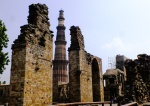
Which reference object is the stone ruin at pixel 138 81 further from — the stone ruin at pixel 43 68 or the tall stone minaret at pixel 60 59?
the tall stone minaret at pixel 60 59

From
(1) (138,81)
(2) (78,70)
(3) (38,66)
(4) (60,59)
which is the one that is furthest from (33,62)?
(4) (60,59)

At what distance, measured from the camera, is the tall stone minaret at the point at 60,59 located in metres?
42.3

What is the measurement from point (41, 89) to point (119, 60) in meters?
30.0

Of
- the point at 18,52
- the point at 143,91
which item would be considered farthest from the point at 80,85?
the point at 18,52

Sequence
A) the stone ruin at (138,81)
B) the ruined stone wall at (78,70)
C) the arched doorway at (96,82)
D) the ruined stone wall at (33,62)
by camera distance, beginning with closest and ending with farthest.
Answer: the ruined stone wall at (33,62)
the stone ruin at (138,81)
the ruined stone wall at (78,70)
the arched doorway at (96,82)

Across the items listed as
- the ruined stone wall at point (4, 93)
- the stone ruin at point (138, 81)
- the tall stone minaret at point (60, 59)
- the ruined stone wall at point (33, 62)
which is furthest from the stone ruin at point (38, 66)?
the tall stone minaret at point (60, 59)

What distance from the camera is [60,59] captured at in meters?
43.6

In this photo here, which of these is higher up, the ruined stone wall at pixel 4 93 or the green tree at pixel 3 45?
the green tree at pixel 3 45

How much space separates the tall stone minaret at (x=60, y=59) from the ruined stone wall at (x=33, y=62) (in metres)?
33.2

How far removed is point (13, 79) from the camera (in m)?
7.60

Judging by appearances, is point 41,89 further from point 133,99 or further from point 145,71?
point 145,71

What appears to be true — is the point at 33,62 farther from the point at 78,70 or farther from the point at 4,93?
the point at 4,93

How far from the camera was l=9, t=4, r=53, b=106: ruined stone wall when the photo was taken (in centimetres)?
736

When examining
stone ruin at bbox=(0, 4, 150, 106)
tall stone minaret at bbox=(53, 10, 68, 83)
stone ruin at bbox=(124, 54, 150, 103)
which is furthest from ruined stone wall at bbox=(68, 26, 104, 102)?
tall stone minaret at bbox=(53, 10, 68, 83)
